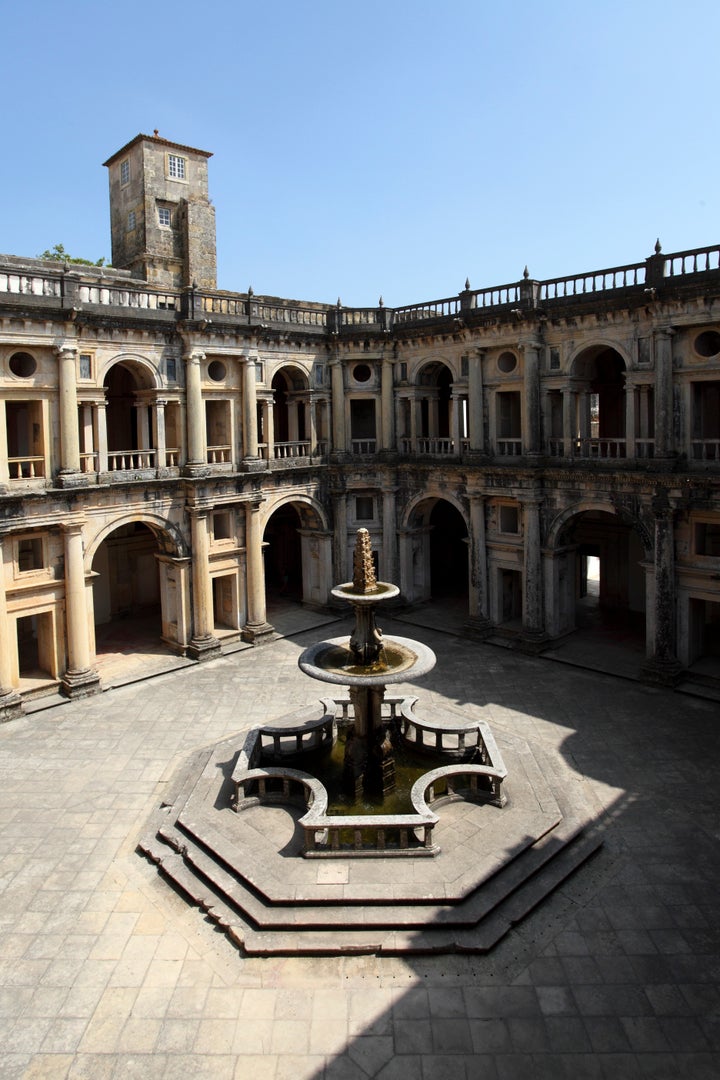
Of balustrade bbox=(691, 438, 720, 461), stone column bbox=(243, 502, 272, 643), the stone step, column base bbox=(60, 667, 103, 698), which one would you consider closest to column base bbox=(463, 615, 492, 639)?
stone column bbox=(243, 502, 272, 643)

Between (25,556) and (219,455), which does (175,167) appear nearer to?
(219,455)

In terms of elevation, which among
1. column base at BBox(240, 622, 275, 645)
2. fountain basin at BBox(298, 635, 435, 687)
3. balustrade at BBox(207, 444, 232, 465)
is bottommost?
column base at BBox(240, 622, 275, 645)

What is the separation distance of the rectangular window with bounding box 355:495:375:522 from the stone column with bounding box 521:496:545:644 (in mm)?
8400

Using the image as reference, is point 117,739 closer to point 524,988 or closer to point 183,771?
point 183,771

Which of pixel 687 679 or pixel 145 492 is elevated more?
pixel 145 492

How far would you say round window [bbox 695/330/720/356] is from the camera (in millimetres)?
24781

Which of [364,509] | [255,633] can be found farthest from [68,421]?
[364,509]

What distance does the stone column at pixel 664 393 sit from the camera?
25203 mm

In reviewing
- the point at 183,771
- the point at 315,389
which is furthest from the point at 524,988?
the point at 315,389

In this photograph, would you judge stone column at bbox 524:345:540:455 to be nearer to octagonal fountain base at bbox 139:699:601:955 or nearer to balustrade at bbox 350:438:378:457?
balustrade at bbox 350:438:378:457

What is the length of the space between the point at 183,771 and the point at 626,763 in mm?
11751

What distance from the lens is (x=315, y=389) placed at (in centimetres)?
3441

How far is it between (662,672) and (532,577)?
6.04 metres

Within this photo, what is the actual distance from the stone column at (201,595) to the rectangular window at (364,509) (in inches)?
319
